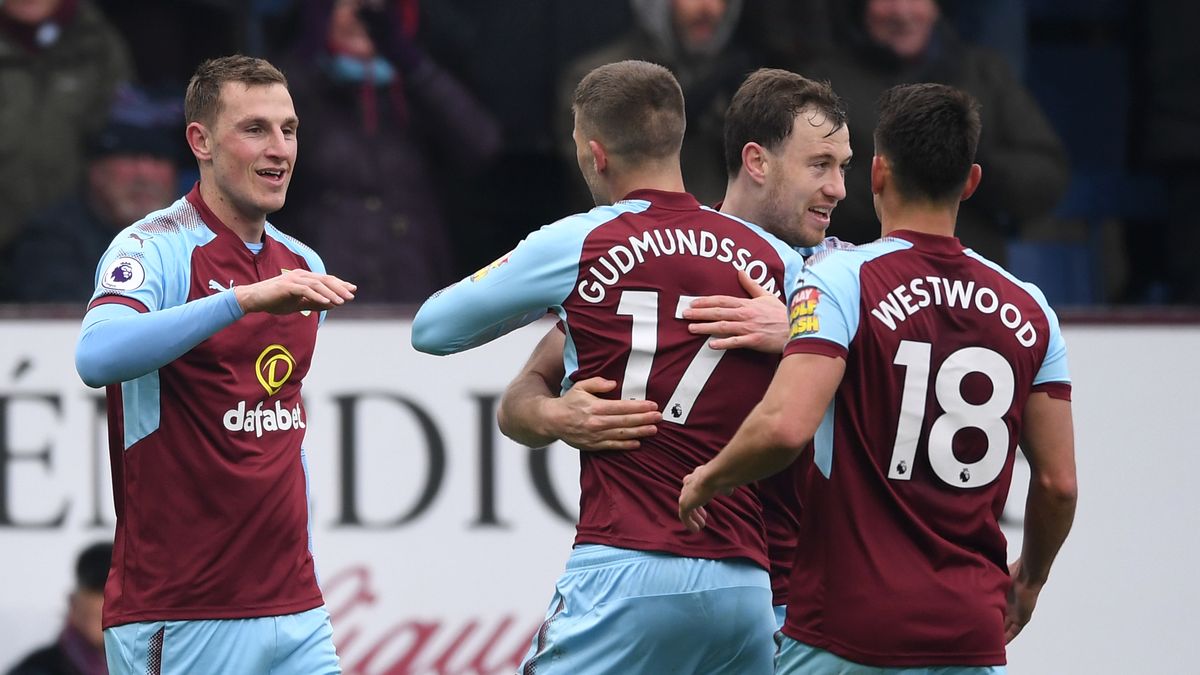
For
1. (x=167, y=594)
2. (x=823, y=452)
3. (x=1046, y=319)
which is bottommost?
(x=167, y=594)

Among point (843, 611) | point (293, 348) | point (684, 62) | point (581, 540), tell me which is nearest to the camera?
point (843, 611)

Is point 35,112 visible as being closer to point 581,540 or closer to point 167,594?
point 167,594

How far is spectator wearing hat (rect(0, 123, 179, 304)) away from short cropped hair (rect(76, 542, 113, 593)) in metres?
1.03

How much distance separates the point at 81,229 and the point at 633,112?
3.87m

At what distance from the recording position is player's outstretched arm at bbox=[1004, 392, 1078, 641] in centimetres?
379

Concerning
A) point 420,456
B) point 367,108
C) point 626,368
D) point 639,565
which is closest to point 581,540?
point 639,565

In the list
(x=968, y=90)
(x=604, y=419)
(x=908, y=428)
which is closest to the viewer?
(x=908, y=428)

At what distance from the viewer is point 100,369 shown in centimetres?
386

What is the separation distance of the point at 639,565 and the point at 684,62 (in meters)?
3.55

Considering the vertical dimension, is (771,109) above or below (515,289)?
above

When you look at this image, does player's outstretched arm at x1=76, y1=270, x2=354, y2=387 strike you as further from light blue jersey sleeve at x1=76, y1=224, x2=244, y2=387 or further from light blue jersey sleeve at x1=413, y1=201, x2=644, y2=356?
light blue jersey sleeve at x1=413, y1=201, x2=644, y2=356

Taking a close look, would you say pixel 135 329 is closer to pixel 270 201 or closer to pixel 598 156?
pixel 270 201

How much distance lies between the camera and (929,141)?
3.68 meters

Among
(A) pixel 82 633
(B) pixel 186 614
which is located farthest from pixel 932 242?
(A) pixel 82 633
